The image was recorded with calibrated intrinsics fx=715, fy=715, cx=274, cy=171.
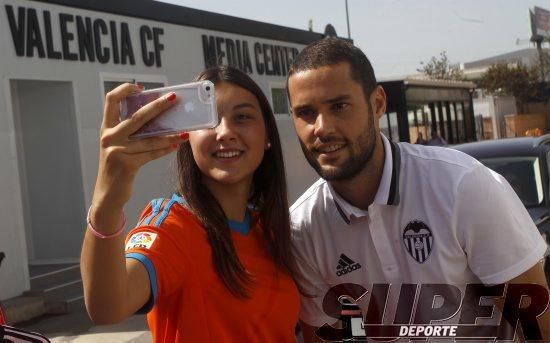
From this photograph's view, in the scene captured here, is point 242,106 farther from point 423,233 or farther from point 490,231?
point 490,231

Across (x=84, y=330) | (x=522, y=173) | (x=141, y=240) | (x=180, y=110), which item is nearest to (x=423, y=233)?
(x=141, y=240)

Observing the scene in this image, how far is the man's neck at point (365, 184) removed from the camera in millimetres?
2678

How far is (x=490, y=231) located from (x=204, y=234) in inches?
39.3

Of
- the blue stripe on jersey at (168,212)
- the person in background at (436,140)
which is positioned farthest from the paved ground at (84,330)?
the person in background at (436,140)

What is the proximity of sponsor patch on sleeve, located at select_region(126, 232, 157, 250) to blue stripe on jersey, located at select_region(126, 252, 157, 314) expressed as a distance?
1.9 inches

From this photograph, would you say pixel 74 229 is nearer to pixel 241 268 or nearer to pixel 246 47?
pixel 246 47

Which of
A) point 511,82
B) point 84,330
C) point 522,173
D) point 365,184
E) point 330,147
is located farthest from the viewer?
point 511,82

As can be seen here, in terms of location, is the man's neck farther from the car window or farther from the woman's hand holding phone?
the car window

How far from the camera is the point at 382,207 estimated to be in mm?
2615

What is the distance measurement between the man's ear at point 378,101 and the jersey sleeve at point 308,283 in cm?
55

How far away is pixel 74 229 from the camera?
10.8 m

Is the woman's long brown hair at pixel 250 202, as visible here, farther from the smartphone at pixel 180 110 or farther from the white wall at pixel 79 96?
the white wall at pixel 79 96

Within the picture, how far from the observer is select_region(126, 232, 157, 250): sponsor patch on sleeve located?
2102mm

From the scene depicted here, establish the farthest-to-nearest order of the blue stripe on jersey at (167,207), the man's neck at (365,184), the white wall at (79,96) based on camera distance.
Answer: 1. the white wall at (79,96)
2. the man's neck at (365,184)
3. the blue stripe on jersey at (167,207)
